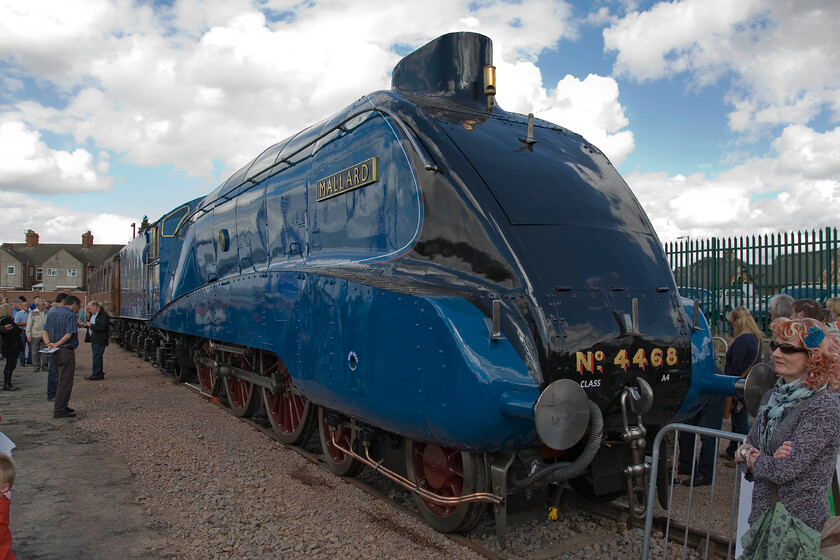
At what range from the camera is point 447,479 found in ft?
13.3

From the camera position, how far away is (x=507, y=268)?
3742 mm

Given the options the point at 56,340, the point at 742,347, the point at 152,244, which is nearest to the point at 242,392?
the point at 56,340

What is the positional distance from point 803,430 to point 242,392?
678 centimetres

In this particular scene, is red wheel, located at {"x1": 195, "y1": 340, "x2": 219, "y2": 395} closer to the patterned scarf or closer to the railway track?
the railway track

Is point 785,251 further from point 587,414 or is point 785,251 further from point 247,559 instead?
point 247,559

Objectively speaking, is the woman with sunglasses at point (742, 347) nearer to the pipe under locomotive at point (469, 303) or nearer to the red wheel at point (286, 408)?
the pipe under locomotive at point (469, 303)

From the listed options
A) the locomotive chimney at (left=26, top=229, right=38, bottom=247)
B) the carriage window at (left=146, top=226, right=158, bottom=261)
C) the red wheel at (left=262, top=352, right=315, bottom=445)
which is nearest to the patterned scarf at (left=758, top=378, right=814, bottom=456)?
the red wheel at (left=262, top=352, right=315, bottom=445)

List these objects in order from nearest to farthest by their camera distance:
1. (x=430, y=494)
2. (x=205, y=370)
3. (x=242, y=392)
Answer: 1. (x=430, y=494)
2. (x=242, y=392)
3. (x=205, y=370)

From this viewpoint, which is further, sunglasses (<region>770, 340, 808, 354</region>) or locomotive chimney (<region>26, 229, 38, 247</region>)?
locomotive chimney (<region>26, 229, 38, 247</region>)

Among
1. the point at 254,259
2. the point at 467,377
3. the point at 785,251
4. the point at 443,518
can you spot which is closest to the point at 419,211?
the point at 467,377

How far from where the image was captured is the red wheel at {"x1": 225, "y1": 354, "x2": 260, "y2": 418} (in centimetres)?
752

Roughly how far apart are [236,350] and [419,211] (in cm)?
389

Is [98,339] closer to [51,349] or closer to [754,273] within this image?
[51,349]

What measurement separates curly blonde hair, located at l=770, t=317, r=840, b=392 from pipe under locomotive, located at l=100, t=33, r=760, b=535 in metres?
1.07
